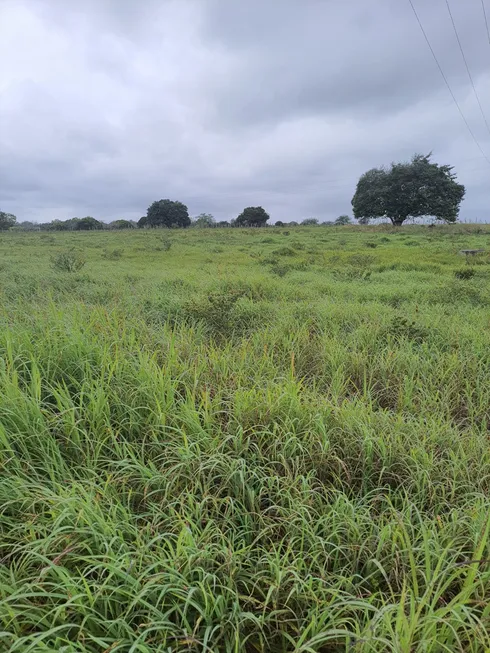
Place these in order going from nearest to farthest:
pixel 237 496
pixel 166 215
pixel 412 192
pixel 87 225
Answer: pixel 237 496 → pixel 412 192 → pixel 87 225 → pixel 166 215

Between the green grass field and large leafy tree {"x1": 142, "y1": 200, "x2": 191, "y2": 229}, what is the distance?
6548 cm

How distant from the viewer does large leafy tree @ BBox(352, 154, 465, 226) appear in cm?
3841

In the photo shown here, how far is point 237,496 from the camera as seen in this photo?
187 cm

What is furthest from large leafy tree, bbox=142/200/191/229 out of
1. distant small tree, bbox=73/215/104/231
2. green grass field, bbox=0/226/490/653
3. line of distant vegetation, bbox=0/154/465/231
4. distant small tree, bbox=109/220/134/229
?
green grass field, bbox=0/226/490/653

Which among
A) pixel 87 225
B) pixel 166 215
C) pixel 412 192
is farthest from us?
pixel 166 215

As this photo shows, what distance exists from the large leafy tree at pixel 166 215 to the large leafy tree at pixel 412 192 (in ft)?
119

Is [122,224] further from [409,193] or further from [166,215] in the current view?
[409,193]

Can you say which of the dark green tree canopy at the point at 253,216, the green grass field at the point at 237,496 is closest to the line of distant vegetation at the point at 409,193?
the dark green tree canopy at the point at 253,216

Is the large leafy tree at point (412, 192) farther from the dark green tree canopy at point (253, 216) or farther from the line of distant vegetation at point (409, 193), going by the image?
the dark green tree canopy at point (253, 216)

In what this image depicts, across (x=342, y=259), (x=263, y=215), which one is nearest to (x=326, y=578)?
(x=342, y=259)

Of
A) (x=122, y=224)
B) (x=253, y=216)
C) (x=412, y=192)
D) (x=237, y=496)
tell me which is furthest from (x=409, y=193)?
(x=122, y=224)

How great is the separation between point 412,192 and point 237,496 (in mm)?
44233

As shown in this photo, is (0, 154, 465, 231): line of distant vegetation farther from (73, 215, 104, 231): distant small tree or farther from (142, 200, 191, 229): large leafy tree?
(73, 215, 104, 231): distant small tree

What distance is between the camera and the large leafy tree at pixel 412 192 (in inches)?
1512
